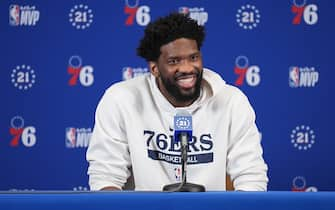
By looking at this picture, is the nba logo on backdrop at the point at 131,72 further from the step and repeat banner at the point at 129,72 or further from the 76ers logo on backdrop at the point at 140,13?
the 76ers logo on backdrop at the point at 140,13

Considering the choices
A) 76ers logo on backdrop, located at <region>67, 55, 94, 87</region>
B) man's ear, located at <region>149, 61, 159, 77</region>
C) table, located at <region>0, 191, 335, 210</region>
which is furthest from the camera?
76ers logo on backdrop, located at <region>67, 55, 94, 87</region>

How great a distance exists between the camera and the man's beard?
7.95 feet

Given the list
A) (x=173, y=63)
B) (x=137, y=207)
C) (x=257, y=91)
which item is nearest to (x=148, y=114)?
(x=173, y=63)

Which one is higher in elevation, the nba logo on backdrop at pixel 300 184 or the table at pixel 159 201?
the table at pixel 159 201

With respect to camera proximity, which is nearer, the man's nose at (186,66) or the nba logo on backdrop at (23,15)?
the man's nose at (186,66)

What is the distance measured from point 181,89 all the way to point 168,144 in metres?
0.23

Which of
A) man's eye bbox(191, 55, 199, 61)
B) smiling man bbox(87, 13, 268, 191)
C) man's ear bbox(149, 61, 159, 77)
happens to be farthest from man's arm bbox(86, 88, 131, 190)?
man's eye bbox(191, 55, 199, 61)

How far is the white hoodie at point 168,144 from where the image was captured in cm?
230

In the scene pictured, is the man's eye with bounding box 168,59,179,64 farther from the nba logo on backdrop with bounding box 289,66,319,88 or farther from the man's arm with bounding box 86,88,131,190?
the nba logo on backdrop with bounding box 289,66,319,88

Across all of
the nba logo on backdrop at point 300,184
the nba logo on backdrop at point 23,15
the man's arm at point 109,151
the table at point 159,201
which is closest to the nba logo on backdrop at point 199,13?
the nba logo on backdrop at point 23,15

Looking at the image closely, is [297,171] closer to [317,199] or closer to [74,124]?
[74,124]

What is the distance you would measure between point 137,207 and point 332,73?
8.33 feet

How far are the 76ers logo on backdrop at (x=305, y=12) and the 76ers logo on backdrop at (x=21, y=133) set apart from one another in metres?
1.65

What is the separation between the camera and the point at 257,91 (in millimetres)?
3650
